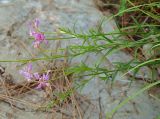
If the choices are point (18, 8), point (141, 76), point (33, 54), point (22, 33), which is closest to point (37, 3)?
point (18, 8)

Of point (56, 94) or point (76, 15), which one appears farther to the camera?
point (76, 15)

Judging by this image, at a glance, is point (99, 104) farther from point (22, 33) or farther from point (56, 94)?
point (22, 33)

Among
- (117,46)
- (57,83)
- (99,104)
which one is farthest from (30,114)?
(117,46)

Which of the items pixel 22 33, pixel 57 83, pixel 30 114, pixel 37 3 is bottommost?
pixel 30 114

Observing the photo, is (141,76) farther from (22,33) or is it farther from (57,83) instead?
(22,33)

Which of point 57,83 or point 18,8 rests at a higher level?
point 18,8

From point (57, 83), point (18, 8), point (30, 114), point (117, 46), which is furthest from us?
point (18, 8)

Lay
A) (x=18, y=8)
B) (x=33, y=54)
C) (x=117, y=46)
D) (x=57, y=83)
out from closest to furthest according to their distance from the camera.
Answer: (x=117, y=46) → (x=57, y=83) → (x=33, y=54) → (x=18, y=8)
